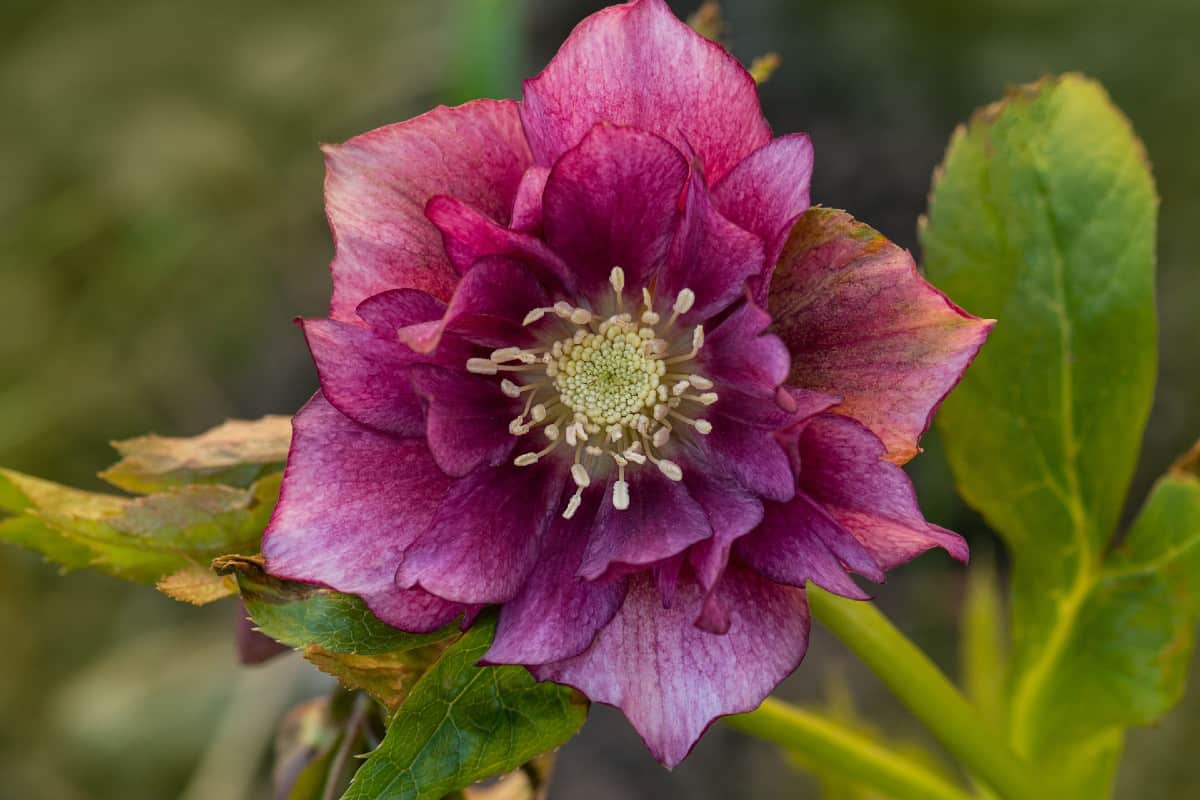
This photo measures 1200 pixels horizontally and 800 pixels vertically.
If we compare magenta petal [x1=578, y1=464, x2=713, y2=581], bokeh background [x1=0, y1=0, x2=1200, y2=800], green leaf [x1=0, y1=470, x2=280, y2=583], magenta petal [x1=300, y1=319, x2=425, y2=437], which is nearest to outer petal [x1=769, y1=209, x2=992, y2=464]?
magenta petal [x1=578, y1=464, x2=713, y2=581]

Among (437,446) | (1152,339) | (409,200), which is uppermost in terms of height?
(409,200)

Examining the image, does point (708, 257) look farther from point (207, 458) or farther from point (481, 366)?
point (207, 458)

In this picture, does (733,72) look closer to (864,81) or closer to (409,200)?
(409,200)

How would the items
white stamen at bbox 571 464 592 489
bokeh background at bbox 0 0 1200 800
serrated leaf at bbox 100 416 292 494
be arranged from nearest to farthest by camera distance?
1. white stamen at bbox 571 464 592 489
2. serrated leaf at bbox 100 416 292 494
3. bokeh background at bbox 0 0 1200 800

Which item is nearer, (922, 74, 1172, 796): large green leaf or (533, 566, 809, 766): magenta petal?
(533, 566, 809, 766): magenta petal

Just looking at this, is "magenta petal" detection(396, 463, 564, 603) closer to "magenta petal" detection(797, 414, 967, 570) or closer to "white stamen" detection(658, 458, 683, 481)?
"white stamen" detection(658, 458, 683, 481)

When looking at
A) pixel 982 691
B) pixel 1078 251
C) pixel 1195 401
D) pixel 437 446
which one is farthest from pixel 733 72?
pixel 1195 401
